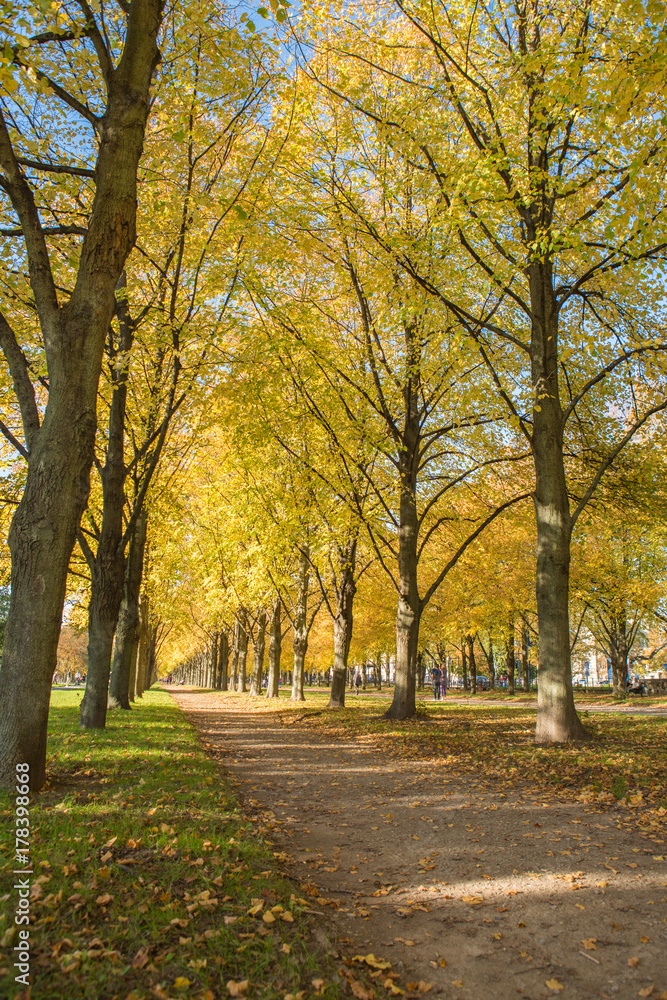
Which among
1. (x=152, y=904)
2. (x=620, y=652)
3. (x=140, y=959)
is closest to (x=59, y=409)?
(x=152, y=904)

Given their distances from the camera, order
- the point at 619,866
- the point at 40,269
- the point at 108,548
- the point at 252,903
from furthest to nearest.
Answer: the point at 108,548 < the point at 40,269 < the point at 619,866 < the point at 252,903

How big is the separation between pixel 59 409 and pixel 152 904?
387 centimetres

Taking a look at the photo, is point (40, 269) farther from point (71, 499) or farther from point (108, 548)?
point (108, 548)

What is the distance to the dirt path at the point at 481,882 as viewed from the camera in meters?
3.05

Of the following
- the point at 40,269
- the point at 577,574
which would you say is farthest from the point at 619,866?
the point at 577,574

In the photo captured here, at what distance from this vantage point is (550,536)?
9430 millimetres

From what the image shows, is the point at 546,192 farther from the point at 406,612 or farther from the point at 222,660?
the point at 222,660

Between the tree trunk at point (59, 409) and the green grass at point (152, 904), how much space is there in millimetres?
927

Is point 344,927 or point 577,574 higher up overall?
point 577,574

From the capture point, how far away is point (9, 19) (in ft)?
17.0

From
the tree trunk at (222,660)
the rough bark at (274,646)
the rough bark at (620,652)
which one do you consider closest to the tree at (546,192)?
the rough bark at (274,646)

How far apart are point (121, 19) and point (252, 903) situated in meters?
11.1

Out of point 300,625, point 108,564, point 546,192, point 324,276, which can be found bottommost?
point 300,625

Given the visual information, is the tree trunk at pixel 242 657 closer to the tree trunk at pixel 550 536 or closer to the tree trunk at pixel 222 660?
the tree trunk at pixel 222 660
